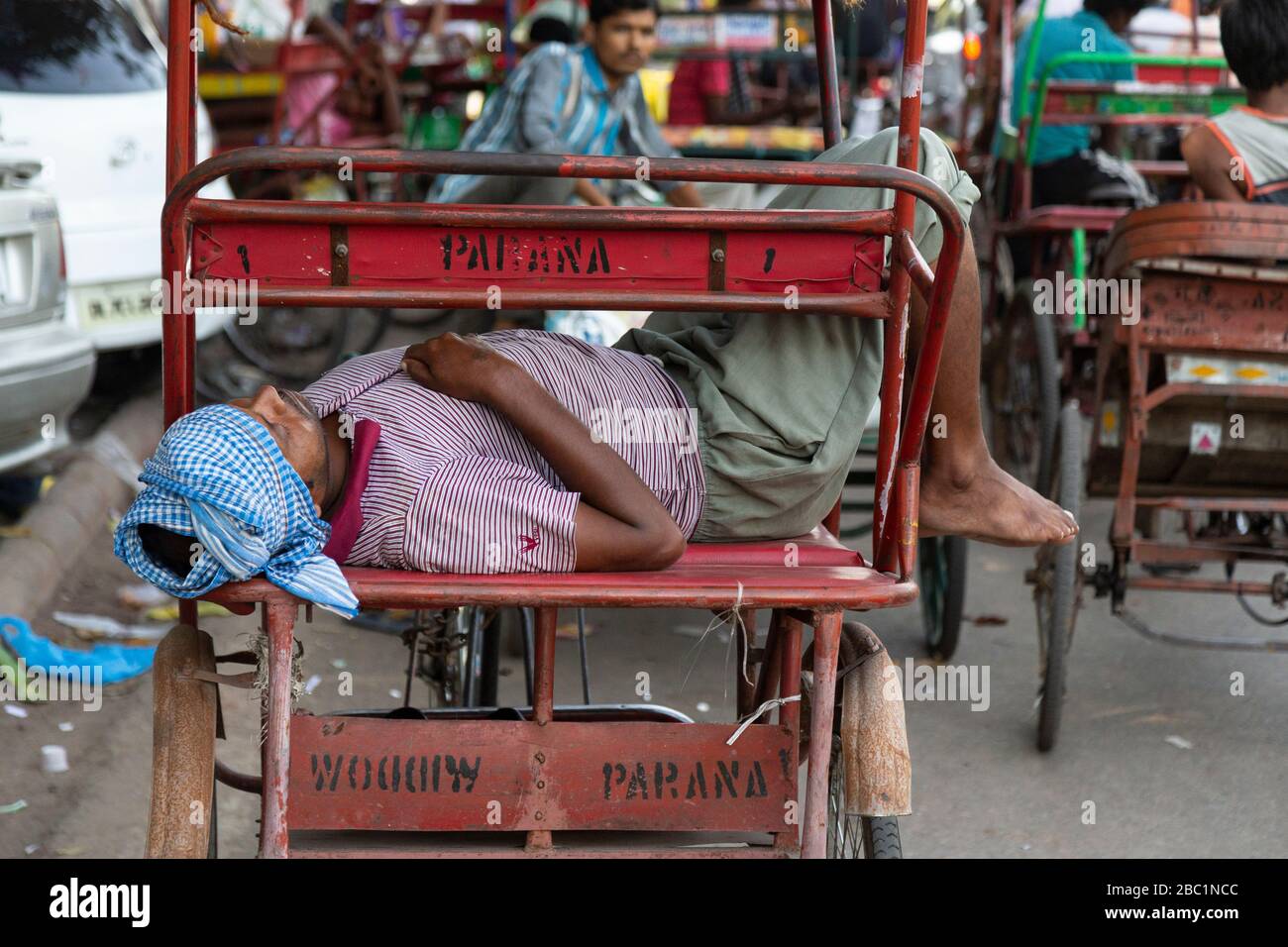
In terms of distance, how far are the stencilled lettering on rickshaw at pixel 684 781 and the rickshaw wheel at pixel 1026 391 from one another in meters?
2.38

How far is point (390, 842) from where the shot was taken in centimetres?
216

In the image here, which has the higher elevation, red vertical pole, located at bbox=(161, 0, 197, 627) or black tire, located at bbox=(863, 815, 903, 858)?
red vertical pole, located at bbox=(161, 0, 197, 627)

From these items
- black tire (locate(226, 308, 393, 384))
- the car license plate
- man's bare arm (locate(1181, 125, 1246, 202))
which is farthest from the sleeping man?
black tire (locate(226, 308, 393, 384))

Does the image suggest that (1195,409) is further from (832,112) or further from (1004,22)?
(1004,22)

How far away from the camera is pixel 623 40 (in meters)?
4.75

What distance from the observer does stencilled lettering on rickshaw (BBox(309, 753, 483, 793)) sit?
2.08 m

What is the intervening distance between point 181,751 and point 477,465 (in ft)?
2.02

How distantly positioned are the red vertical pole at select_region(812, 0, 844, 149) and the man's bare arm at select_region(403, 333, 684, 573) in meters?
1.04

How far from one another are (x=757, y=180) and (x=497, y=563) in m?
0.68

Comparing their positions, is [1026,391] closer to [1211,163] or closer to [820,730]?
[1211,163]

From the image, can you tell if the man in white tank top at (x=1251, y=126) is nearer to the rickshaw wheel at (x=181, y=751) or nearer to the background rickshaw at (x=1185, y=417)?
the background rickshaw at (x=1185, y=417)

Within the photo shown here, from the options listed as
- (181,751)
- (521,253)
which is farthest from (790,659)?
(181,751)

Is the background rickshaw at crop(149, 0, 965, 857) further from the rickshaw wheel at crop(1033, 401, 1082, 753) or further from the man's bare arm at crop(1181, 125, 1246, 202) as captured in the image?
the man's bare arm at crop(1181, 125, 1246, 202)

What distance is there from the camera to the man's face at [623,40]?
473 cm
